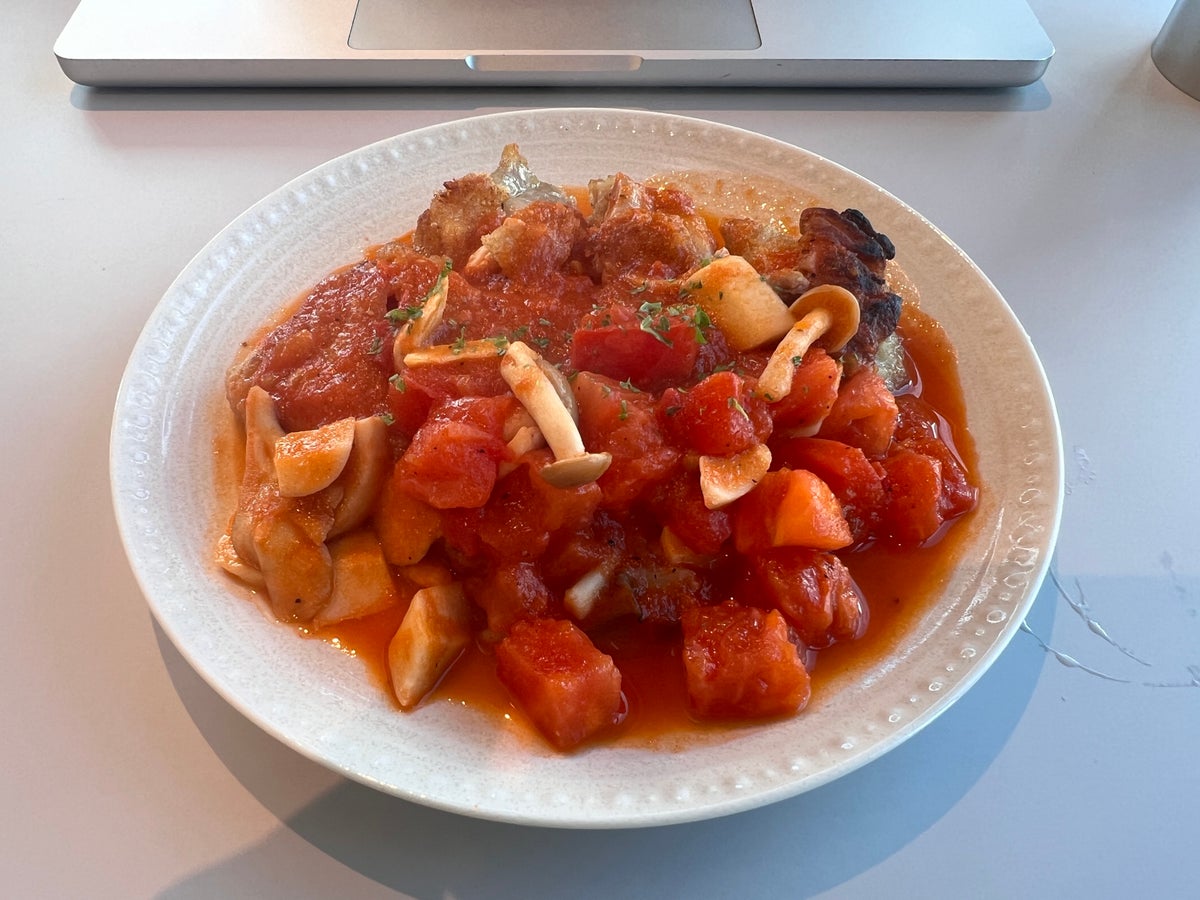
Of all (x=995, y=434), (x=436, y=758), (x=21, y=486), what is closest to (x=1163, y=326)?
(x=995, y=434)

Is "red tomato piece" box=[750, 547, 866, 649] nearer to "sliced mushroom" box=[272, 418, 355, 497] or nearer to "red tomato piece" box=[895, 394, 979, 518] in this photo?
"red tomato piece" box=[895, 394, 979, 518]

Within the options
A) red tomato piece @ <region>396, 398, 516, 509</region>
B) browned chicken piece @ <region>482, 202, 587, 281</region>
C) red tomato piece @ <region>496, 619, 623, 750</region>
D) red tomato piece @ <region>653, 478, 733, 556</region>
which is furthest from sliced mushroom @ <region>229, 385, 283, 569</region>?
red tomato piece @ <region>653, 478, 733, 556</region>

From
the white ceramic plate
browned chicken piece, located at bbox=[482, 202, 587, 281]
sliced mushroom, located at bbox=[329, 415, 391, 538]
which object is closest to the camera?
the white ceramic plate

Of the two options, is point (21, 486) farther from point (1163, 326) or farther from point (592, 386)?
point (1163, 326)

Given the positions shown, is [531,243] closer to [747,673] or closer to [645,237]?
[645,237]

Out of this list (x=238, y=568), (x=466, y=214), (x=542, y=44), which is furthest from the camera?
(x=542, y=44)

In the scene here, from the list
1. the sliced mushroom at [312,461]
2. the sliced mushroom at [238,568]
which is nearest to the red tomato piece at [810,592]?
the sliced mushroom at [312,461]

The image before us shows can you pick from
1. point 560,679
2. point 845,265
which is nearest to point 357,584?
point 560,679
